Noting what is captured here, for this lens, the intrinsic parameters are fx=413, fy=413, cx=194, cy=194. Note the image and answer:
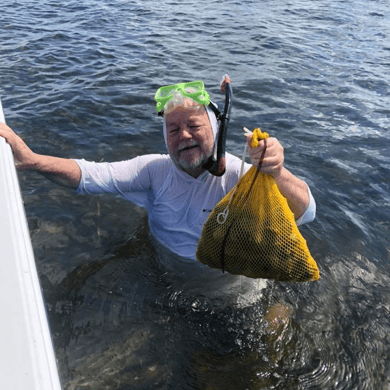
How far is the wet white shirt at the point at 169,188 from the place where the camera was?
146 inches

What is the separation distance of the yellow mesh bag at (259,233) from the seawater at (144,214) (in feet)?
4.11

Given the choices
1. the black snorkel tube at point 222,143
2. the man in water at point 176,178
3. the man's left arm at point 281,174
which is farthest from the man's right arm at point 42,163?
the man's left arm at point 281,174

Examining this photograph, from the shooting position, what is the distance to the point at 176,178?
379 cm

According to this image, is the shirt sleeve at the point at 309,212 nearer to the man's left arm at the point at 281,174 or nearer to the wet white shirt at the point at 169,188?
the man's left arm at the point at 281,174

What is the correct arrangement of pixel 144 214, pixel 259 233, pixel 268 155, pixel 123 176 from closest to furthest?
pixel 268 155
pixel 259 233
pixel 123 176
pixel 144 214

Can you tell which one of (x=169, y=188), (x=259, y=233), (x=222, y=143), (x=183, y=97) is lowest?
(x=169, y=188)

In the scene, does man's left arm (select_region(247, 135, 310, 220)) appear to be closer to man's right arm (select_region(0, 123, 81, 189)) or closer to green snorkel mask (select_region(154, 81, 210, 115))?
green snorkel mask (select_region(154, 81, 210, 115))

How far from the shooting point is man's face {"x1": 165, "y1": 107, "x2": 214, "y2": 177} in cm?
340

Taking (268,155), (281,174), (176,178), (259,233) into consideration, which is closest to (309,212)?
(281,174)

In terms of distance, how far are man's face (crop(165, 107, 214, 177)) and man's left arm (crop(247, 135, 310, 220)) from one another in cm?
77

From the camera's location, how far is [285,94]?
9.23 meters

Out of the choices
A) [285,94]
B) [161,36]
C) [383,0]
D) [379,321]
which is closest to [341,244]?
[379,321]

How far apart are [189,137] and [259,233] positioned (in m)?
1.06

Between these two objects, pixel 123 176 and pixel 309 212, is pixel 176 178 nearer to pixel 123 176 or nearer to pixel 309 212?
pixel 123 176
